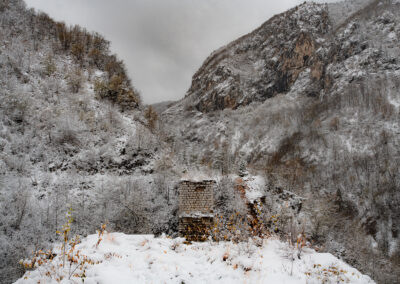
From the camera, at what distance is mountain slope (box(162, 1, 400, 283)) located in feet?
88.6

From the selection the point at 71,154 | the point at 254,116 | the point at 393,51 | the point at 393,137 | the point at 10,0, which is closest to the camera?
the point at 71,154

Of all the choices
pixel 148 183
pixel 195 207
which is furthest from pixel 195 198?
pixel 148 183

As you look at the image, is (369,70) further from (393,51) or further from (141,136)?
(141,136)

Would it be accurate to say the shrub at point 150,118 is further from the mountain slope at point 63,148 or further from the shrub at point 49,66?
the shrub at point 49,66

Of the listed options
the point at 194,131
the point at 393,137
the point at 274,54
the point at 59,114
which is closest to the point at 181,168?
the point at 59,114

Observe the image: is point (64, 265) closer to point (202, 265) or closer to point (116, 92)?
point (202, 265)

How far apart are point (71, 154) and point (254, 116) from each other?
5359 centimetres

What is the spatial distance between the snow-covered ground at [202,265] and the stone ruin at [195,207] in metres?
4.72

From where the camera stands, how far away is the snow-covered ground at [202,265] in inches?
118

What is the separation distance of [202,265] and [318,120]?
178 feet

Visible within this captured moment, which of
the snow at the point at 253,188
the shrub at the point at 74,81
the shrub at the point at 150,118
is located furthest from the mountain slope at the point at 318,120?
the shrub at the point at 74,81

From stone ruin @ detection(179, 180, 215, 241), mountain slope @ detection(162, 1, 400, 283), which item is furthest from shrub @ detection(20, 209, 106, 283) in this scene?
mountain slope @ detection(162, 1, 400, 283)

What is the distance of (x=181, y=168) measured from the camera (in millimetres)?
14016

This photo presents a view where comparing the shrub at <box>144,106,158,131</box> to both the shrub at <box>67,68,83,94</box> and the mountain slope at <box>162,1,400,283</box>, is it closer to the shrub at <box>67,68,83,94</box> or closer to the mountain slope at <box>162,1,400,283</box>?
the mountain slope at <box>162,1,400,283</box>
